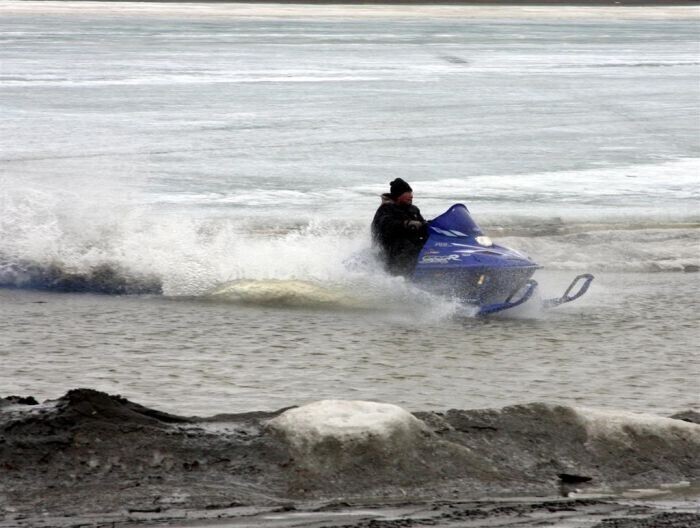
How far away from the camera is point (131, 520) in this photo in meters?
6.46

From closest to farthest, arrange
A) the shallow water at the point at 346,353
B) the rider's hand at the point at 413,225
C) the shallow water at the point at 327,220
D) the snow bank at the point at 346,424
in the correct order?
the snow bank at the point at 346,424 → the shallow water at the point at 346,353 → the shallow water at the point at 327,220 → the rider's hand at the point at 413,225

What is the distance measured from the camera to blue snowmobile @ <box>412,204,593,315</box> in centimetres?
1256

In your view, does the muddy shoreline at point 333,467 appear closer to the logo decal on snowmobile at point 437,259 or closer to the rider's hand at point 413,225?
the logo decal on snowmobile at point 437,259

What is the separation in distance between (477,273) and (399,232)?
800 millimetres

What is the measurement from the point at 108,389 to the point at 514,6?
82911 mm

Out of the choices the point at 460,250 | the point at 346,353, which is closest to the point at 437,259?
the point at 460,250

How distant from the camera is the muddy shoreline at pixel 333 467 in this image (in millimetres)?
6734

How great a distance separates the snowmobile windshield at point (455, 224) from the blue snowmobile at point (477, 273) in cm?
6

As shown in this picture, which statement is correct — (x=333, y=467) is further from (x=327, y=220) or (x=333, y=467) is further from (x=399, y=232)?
(x=327, y=220)

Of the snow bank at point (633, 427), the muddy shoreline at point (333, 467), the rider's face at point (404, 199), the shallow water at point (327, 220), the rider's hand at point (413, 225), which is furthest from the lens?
the rider's face at point (404, 199)

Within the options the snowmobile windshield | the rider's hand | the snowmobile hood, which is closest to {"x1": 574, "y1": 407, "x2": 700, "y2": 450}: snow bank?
the snowmobile hood

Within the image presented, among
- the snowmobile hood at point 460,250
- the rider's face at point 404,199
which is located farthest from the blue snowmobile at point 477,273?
the rider's face at point 404,199

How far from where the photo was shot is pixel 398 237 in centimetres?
1277

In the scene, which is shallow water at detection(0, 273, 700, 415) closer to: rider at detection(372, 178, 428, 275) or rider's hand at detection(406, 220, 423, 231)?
rider at detection(372, 178, 428, 275)
